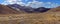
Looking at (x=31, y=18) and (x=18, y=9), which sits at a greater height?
(x=18, y=9)

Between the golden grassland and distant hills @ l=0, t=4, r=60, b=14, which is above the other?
distant hills @ l=0, t=4, r=60, b=14

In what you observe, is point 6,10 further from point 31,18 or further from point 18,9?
point 31,18

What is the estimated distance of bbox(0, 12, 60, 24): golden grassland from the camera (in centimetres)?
182

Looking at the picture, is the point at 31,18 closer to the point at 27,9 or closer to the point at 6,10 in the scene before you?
the point at 27,9

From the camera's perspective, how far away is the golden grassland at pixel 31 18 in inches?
71.8

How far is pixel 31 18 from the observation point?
1.84 m

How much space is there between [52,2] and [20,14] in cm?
40

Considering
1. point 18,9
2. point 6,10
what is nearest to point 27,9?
point 18,9

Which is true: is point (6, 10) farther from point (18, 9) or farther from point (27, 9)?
point (27, 9)

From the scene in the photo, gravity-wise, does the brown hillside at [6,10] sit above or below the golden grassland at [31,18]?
above

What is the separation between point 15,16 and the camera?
1.84 metres

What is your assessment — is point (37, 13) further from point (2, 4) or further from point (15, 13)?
point (2, 4)

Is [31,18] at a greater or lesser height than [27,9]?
lesser

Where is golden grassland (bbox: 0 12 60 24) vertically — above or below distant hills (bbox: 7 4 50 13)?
below
